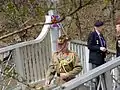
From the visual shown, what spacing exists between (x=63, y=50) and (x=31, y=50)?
1448 mm

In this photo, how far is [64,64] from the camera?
13.3ft

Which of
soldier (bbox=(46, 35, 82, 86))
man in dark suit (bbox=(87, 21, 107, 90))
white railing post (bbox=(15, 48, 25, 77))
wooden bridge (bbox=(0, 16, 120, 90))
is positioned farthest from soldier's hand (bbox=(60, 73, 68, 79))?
white railing post (bbox=(15, 48, 25, 77))

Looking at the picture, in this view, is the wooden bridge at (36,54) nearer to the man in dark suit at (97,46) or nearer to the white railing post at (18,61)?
the white railing post at (18,61)

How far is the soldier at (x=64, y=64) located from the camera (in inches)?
158

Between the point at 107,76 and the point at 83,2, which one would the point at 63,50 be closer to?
the point at 107,76

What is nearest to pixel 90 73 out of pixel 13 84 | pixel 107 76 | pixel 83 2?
pixel 107 76

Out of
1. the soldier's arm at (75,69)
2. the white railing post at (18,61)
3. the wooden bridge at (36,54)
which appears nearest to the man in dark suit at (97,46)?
the wooden bridge at (36,54)

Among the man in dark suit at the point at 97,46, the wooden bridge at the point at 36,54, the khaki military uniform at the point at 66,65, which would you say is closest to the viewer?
the khaki military uniform at the point at 66,65

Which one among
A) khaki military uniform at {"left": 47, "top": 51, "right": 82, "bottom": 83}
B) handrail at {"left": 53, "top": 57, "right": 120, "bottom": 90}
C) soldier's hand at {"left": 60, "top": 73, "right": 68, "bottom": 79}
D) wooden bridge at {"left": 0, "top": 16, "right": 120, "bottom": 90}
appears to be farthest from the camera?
wooden bridge at {"left": 0, "top": 16, "right": 120, "bottom": 90}

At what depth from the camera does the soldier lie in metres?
Answer: 4.01

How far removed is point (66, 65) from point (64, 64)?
3 centimetres

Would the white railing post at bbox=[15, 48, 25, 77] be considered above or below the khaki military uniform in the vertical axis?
below

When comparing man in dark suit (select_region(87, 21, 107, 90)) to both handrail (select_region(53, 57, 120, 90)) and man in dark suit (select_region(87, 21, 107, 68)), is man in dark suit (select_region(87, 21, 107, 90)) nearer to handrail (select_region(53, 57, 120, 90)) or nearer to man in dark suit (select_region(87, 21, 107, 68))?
man in dark suit (select_region(87, 21, 107, 68))

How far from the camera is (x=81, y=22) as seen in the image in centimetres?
1083
